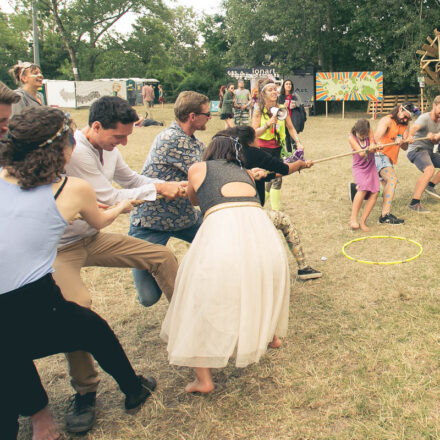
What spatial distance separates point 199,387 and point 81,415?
77 centimetres

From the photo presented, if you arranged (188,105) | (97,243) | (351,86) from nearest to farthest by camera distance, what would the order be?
(97,243) → (188,105) → (351,86)

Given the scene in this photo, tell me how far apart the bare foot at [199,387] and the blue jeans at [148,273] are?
Answer: 2.84 ft

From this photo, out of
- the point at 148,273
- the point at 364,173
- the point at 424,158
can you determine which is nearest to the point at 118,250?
the point at 148,273

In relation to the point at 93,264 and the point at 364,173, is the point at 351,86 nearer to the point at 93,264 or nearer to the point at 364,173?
the point at 364,173

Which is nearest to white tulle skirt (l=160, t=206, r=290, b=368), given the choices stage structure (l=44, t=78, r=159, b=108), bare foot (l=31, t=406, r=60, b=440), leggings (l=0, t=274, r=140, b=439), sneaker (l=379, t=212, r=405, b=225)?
leggings (l=0, t=274, r=140, b=439)

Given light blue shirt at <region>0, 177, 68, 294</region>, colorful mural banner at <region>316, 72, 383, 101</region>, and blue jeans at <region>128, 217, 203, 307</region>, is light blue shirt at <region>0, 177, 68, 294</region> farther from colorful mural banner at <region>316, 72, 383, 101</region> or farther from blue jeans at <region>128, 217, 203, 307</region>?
colorful mural banner at <region>316, 72, 383, 101</region>

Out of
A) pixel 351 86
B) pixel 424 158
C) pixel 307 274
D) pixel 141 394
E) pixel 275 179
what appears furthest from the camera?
pixel 351 86

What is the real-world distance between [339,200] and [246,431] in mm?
5796

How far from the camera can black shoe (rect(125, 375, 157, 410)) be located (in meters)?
3.03

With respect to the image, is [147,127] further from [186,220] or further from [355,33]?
[186,220]

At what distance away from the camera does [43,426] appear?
A: 2713 mm

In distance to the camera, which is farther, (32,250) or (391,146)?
(391,146)

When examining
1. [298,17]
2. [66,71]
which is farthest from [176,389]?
[66,71]

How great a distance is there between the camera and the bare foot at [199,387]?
10.2ft
